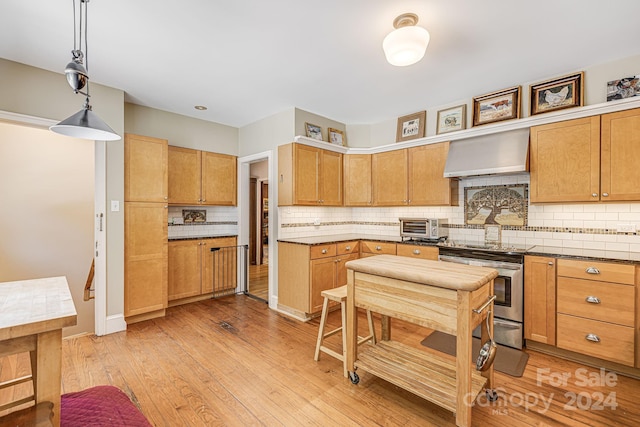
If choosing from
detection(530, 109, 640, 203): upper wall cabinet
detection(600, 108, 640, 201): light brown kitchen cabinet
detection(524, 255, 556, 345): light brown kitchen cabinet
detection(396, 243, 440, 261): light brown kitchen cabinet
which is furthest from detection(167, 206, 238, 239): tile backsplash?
detection(600, 108, 640, 201): light brown kitchen cabinet

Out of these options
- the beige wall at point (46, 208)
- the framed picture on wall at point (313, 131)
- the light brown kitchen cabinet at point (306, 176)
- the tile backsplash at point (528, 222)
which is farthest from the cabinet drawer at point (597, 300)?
the beige wall at point (46, 208)

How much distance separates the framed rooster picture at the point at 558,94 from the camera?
290cm

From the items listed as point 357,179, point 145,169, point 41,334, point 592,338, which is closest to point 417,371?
point 592,338

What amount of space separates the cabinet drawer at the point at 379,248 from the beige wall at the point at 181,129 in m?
2.60

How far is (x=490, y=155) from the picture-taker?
10.6ft

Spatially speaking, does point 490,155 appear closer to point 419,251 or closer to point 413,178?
point 413,178

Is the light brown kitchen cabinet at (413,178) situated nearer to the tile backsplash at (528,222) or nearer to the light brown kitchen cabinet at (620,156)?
the tile backsplash at (528,222)

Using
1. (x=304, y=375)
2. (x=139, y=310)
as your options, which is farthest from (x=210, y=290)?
(x=304, y=375)

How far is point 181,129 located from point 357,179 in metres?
2.71

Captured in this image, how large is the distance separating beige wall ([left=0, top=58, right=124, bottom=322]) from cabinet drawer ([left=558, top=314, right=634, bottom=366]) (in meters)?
4.53

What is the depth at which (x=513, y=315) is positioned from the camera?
2881mm

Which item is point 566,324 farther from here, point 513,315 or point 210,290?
point 210,290

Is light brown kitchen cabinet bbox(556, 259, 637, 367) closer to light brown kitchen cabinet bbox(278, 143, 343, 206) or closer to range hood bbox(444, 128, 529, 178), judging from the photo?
range hood bbox(444, 128, 529, 178)

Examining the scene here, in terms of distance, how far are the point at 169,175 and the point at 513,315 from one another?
14.6 feet
